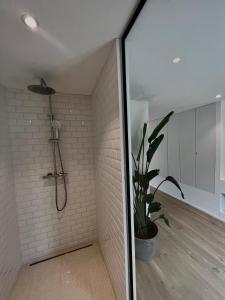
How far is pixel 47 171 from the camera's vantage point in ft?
6.06

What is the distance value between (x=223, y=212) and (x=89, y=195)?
2300 mm

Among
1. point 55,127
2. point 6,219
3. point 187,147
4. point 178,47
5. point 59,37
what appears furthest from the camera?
point 187,147

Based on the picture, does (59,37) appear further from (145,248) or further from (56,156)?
(145,248)

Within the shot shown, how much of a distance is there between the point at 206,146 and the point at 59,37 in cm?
276

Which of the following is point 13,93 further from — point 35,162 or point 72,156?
point 72,156

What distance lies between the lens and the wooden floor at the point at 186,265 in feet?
4.26

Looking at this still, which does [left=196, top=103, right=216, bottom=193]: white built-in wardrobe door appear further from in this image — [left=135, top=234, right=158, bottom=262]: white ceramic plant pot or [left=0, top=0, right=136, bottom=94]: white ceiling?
[left=0, top=0, right=136, bottom=94]: white ceiling

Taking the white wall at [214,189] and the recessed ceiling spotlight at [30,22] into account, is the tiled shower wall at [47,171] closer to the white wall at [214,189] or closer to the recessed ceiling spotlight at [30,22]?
the recessed ceiling spotlight at [30,22]

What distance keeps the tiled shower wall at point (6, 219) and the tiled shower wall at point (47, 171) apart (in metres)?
0.10

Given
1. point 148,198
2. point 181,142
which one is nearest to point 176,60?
point 148,198

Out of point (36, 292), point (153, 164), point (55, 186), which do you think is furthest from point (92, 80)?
point (153, 164)

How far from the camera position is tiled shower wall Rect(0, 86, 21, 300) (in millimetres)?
1326

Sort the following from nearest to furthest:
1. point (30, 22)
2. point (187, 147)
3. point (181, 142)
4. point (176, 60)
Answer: point (30, 22) < point (176, 60) < point (187, 147) < point (181, 142)

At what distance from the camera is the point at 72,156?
→ 1961mm
